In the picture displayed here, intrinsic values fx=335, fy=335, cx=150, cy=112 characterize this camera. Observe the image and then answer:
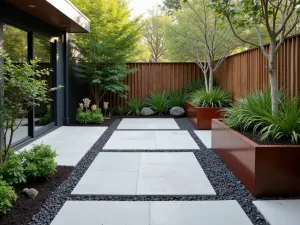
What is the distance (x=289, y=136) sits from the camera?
12.8 ft

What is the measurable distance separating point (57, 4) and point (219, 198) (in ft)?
14.5

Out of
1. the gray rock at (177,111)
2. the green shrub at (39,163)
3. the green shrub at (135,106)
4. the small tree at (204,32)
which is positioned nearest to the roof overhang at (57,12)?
the green shrub at (39,163)

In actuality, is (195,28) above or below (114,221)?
above

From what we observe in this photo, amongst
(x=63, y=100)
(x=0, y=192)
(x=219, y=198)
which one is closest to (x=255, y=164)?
(x=219, y=198)

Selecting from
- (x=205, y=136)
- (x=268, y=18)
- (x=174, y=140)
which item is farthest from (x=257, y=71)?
(x=268, y=18)

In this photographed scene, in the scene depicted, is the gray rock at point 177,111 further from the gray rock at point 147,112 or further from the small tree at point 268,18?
the small tree at point 268,18

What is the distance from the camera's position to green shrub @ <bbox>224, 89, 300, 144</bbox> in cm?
390

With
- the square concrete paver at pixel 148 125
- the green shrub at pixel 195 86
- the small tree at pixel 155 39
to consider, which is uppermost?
the small tree at pixel 155 39

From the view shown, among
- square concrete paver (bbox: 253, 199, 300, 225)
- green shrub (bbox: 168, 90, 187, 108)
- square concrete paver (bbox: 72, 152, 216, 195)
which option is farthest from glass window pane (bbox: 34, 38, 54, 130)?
square concrete paver (bbox: 253, 199, 300, 225)

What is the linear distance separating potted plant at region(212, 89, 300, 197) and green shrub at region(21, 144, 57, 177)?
2.28 metres

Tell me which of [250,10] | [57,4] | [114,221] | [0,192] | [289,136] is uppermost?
[57,4]

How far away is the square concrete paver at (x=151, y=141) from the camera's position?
6128mm

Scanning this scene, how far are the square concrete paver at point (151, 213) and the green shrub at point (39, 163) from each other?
2.47 ft

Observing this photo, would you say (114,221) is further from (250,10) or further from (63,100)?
(63,100)
